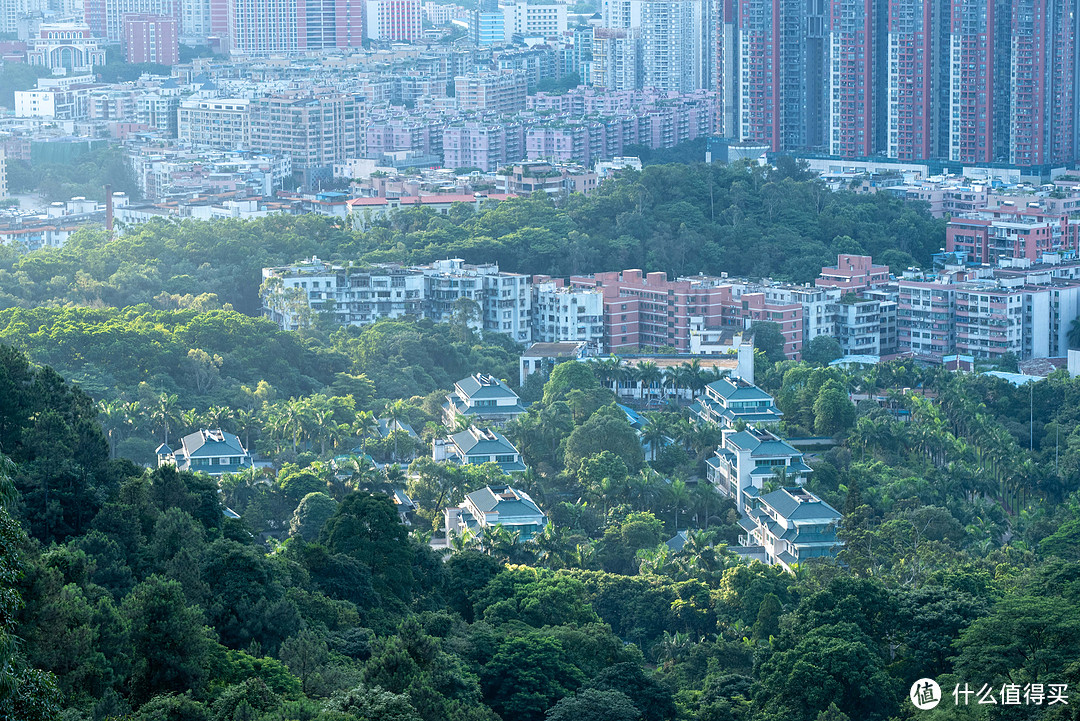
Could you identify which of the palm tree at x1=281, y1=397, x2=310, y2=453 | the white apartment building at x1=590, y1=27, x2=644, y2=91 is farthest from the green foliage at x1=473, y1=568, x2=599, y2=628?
the white apartment building at x1=590, y1=27, x2=644, y2=91

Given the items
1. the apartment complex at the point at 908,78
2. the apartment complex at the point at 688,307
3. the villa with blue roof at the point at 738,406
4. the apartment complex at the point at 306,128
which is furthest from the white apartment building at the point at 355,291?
the apartment complex at the point at 908,78

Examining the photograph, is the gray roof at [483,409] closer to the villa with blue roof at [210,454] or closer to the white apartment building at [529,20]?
the villa with blue roof at [210,454]

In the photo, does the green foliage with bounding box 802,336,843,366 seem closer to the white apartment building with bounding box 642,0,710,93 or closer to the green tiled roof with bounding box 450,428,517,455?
the green tiled roof with bounding box 450,428,517,455

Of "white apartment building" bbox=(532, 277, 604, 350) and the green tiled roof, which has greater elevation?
"white apartment building" bbox=(532, 277, 604, 350)

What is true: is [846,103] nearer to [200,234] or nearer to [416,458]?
[200,234]

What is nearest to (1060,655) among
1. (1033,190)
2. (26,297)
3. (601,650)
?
(601,650)

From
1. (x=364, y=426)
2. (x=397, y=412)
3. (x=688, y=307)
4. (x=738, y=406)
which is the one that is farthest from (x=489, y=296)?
(x=738, y=406)

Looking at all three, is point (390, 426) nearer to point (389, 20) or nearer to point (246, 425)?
point (246, 425)
